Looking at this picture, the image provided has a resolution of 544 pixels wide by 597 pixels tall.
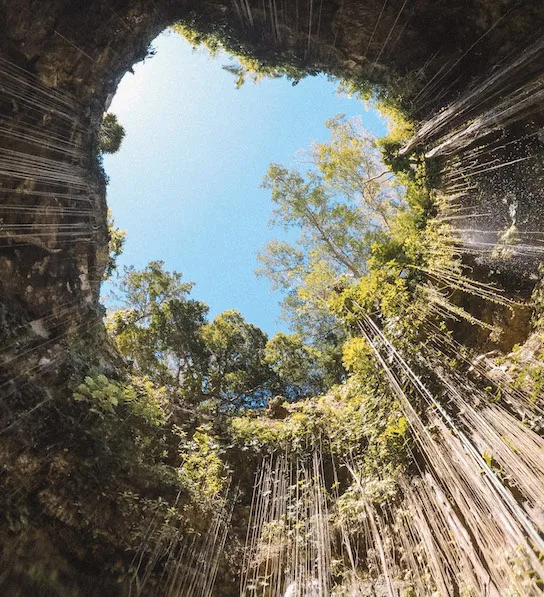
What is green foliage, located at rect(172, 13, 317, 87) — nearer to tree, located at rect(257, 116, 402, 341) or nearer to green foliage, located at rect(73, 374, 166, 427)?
tree, located at rect(257, 116, 402, 341)

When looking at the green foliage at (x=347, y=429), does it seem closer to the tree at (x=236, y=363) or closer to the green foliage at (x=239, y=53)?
the tree at (x=236, y=363)

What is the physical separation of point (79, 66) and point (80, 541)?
5404mm

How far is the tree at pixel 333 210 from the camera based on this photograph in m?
9.85

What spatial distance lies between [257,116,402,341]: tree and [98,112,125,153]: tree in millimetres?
4573

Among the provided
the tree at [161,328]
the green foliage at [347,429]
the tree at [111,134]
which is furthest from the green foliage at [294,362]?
the tree at [111,134]

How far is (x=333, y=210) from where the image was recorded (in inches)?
404

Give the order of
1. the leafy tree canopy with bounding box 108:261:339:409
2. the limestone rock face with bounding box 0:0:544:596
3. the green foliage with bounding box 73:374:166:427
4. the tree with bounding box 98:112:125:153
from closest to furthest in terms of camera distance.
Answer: the green foliage with bounding box 73:374:166:427 → the limestone rock face with bounding box 0:0:544:596 → the tree with bounding box 98:112:125:153 → the leafy tree canopy with bounding box 108:261:339:409

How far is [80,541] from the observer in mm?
3148

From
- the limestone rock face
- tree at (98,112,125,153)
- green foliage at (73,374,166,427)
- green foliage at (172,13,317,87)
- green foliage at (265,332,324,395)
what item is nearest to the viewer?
green foliage at (73,374,166,427)

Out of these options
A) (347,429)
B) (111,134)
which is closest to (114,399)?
(347,429)

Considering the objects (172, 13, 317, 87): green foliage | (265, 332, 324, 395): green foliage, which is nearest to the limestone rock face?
(172, 13, 317, 87): green foliage

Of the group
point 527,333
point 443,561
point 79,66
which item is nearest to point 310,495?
point 443,561

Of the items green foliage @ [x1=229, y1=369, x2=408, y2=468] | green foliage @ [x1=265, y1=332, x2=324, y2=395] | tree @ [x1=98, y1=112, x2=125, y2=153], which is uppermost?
tree @ [x1=98, y1=112, x2=125, y2=153]

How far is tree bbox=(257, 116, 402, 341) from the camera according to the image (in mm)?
9852
